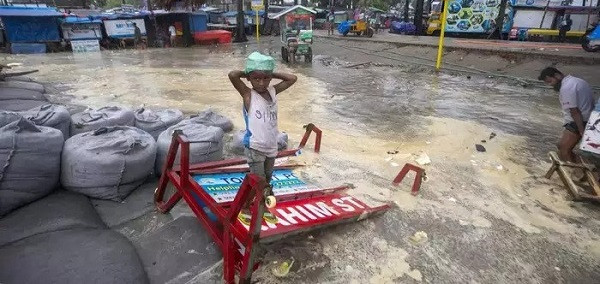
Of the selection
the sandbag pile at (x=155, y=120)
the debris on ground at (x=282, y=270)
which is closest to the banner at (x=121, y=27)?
the sandbag pile at (x=155, y=120)

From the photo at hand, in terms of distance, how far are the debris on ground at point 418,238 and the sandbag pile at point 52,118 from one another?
3.21 metres

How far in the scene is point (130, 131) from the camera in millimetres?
3186

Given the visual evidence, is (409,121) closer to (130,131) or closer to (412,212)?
(412,212)

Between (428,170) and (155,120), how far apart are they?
303 centimetres

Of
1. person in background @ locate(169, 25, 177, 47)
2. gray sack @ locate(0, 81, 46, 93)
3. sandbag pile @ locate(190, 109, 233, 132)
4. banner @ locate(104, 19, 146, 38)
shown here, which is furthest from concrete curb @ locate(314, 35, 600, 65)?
banner @ locate(104, 19, 146, 38)

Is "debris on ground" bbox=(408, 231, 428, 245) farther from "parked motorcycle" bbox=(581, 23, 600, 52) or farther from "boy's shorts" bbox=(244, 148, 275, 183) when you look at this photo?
"parked motorcycle" bbox=(581, 23, 600, 52)

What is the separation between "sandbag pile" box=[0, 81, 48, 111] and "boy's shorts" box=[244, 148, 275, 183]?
399 centimetres

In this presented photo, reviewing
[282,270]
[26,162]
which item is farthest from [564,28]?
[26,162]

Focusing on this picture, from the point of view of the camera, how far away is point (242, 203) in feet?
6.70

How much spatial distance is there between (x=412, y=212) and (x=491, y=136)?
2.68 meters

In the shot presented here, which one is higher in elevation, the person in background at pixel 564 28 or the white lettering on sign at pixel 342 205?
the person in background at pixel 564 28

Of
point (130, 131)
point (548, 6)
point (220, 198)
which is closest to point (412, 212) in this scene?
point (220, 198)

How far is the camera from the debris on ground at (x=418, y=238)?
2675 millimetres

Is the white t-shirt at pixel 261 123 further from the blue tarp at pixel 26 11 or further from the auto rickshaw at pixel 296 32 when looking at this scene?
the blue tarp at pixel 26 11
